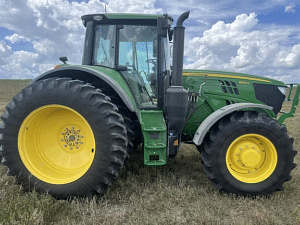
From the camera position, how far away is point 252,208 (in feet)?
8.88

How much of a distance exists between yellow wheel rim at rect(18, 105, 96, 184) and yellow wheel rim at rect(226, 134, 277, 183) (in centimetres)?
186

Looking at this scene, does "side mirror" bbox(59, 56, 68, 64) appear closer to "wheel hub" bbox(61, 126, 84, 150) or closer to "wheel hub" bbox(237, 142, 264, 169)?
"wheel hub" bbox(61, 126, 84, 150)

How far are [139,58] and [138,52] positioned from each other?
0.28 ft

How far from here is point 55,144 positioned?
311cm

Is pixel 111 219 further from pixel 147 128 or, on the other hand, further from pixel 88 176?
pixel 147 128

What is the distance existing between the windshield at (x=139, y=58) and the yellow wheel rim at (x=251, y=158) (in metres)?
1.29

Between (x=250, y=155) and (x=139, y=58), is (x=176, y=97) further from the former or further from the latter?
(x=250, y=155)

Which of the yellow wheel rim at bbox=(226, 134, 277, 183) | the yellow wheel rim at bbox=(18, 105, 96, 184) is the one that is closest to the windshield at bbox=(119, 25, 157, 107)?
the yellow wheel rim at bbox=(18, 105, 96, 184)

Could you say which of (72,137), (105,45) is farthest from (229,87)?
(72,137)

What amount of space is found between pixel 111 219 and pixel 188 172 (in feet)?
5.82

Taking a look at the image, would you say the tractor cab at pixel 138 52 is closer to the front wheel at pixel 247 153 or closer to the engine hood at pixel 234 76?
the engine hood at pixel 234 76

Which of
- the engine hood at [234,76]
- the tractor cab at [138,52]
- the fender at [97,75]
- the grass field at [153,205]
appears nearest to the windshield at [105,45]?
the tractor cab at [138,52]

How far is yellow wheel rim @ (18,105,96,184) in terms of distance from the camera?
2912 millimetres

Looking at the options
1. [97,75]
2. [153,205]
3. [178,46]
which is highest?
[178,46]
